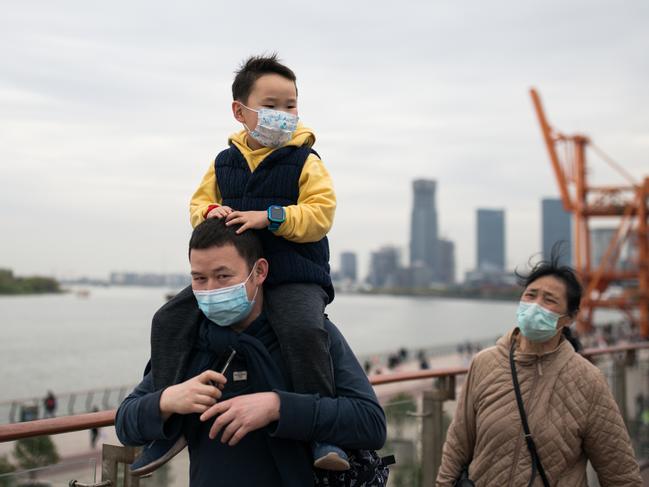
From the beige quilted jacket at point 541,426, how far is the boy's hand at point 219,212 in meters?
1.41

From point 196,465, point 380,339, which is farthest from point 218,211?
point 380,339

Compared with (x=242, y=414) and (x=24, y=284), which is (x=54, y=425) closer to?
(x=242, y=414)

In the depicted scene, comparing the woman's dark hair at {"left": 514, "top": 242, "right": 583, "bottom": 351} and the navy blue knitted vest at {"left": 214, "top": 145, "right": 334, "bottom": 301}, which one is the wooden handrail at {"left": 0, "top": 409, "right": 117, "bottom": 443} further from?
the woman's dark hair at {"left": 514, "top": 242, "right": 583, "bottom": 351}

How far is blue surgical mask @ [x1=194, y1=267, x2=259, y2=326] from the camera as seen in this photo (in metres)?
1.40

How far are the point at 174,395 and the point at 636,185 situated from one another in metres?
38.0

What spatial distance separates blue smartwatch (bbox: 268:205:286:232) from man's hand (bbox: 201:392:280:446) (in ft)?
1.15

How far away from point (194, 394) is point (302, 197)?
505mm

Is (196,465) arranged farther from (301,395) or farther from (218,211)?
(218,211)

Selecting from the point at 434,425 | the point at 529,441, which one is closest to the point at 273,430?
the point at 529,441

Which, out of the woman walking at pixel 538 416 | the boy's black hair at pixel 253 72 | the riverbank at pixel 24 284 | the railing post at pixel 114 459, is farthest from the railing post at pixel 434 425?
the riverbank at pixel 24 284

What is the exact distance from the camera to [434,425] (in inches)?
143

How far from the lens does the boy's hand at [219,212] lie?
4.85 feet

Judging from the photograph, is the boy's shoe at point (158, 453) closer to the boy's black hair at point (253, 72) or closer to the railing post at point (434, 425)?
the boy's black hair at point (253, 72)

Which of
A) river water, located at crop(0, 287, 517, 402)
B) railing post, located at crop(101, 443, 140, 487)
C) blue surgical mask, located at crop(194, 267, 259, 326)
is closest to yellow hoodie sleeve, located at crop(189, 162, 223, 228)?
blue surgical mask, located at crop(194, 267, 259, 326)
